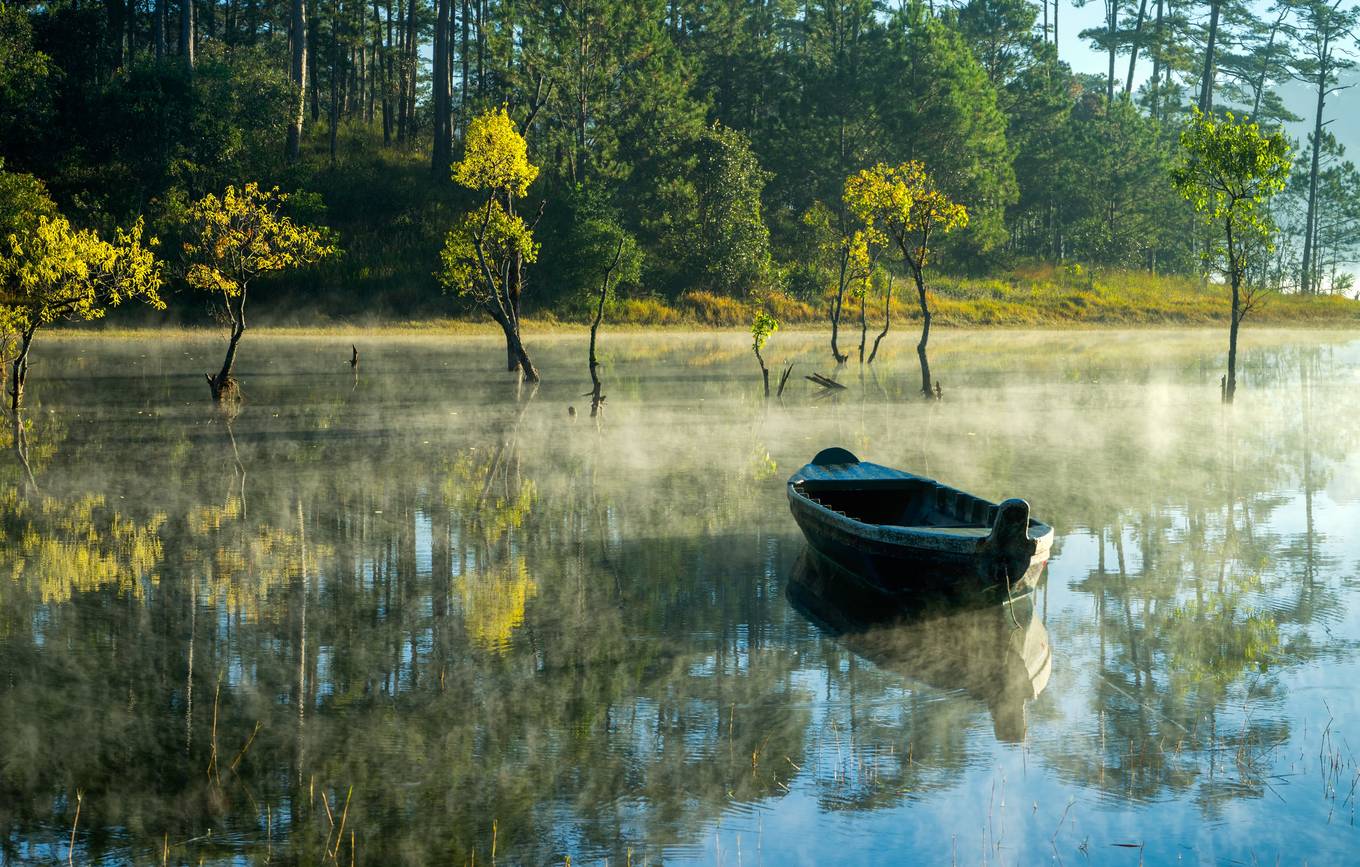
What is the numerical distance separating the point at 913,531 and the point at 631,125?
62.8 meters

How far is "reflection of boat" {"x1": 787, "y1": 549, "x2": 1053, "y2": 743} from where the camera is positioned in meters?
11.9

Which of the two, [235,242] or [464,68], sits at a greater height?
[464,68]

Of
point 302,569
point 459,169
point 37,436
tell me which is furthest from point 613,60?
point 302,569

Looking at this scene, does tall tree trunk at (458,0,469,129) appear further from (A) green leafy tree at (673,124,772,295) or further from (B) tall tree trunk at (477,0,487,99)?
(A) green leafy tree at (673,124,772,295)

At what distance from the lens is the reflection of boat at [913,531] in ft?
43.2

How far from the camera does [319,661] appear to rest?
12539 mm

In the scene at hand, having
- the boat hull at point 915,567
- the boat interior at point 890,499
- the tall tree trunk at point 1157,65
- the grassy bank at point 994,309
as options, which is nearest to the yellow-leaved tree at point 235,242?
the boat interior at point 890,499

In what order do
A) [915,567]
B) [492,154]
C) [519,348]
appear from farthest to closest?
[519,348] < [492,154] < [915,567]

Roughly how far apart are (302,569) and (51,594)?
2.89 m

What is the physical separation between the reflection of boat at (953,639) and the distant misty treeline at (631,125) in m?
42.7

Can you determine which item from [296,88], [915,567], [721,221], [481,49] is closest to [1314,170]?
[721,221]

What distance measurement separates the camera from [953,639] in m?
13.5

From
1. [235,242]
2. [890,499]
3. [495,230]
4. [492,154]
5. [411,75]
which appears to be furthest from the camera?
[411,75]

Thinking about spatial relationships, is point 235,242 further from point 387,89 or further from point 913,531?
point 387,89
